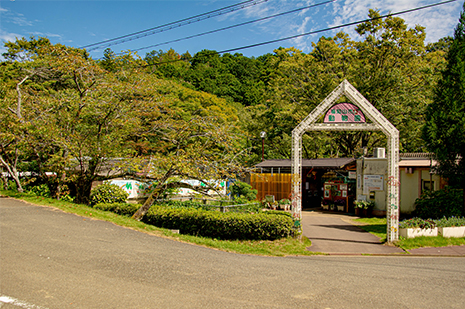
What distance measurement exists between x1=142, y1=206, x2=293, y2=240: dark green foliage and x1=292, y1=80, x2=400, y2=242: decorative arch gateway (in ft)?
2.66

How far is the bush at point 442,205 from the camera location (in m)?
12.5

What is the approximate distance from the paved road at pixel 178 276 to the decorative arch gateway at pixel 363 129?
2.25 m

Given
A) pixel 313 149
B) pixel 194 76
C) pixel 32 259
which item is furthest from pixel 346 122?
pixel 194 76

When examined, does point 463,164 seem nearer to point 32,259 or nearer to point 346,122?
point 346,122

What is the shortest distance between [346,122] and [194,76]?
47.7 m

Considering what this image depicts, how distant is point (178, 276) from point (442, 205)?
1167cm

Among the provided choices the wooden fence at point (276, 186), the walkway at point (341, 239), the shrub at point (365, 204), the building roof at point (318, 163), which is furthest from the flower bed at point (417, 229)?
the wooden fence at point (276, 186)

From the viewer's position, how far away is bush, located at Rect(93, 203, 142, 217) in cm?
1312

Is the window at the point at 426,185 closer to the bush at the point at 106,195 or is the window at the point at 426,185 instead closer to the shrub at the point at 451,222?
the shrub at the point at 451,222

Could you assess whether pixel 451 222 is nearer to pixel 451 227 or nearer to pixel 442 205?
pixel 451 227

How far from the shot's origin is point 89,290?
5148 mm

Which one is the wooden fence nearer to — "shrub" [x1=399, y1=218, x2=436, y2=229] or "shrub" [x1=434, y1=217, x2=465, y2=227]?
"shrub" [x1=399, y1=218, x2=436, y2=229]

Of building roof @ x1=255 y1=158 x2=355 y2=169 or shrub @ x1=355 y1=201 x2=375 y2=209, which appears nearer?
shrub @ x1=355 y1=201 x2=375 y2=209

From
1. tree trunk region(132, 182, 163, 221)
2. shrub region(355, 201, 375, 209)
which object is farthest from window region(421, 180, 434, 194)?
tree trunk region(132, 182, 163, 221)
